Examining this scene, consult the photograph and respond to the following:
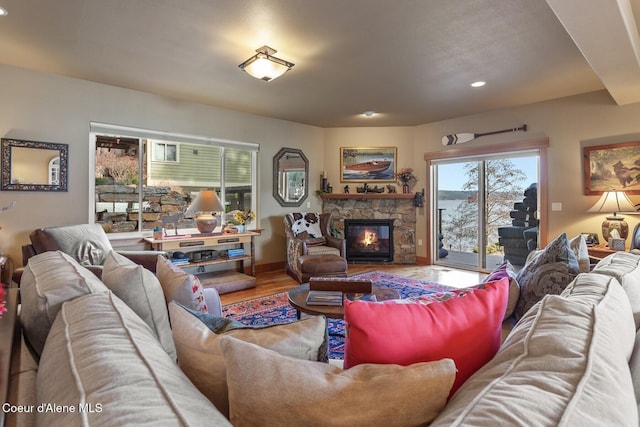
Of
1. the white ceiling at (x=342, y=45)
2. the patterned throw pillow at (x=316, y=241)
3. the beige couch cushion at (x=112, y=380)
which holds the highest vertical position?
the white ceiling at (x=342, y=45)

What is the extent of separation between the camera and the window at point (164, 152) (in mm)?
4309

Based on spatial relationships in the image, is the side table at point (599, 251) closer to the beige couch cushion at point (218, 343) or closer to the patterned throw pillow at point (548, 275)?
the patterned throw pillow at point (548, 275)

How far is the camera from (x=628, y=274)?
125 centimetres

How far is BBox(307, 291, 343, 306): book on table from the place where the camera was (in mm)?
2304

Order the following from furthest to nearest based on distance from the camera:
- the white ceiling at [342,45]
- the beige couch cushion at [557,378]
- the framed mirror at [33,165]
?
the framed mirror at [33,165] → the white ceiling at [342,45] → the beige couch cushion at [557,378]

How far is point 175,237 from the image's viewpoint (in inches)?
161

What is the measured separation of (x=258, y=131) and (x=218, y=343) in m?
4.79

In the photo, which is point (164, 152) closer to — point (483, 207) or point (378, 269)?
point (378, 269)

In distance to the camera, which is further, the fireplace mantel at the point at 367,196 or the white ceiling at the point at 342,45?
the fireplace mantel at the point at 367,196

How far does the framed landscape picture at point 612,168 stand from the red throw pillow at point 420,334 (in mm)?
4348

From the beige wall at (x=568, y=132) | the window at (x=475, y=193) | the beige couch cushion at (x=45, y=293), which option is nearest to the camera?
the beige couch cushion at (x=45, y=293)

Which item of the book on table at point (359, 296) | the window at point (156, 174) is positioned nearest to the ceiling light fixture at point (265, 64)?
the window at point (156, 174)

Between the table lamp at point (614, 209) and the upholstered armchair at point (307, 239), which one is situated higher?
the table lamp at point (614, 209)

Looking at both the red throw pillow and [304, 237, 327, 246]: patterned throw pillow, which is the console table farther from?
the red throw pillow
